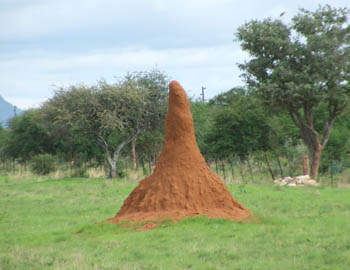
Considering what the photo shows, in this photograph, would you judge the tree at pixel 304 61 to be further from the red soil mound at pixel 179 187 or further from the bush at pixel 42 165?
the bush at pixel 42 165

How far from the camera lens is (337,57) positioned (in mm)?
A: 24391

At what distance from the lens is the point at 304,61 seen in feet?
83.0

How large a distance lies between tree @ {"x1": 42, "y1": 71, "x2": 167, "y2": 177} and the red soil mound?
15162mm

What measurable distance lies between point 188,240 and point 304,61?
1712cm

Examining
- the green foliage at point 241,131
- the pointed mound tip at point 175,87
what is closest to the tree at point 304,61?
the green foliage at point 241,131

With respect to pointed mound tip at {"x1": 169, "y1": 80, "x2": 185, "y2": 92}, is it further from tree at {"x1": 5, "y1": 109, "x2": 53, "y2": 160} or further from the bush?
tree at {"x1": 5, "y1": 109, "x2": 53, "y2": 160}

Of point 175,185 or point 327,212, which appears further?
point 327,212

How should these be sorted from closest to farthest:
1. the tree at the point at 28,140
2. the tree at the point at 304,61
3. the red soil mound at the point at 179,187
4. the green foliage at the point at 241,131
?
the red soil mound at the point at 179,187
the tree at the point at 304,61
the green foliage at the point at 241,131
the tree at the point at 28,140

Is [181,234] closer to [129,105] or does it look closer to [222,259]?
[222,259]

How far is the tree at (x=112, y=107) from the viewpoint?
29.0 m

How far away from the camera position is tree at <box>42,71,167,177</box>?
29031mm

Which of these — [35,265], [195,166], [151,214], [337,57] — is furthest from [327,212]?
[337,57]

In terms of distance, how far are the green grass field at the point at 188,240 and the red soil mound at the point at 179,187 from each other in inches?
23.7

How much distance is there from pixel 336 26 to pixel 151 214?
666 inches
